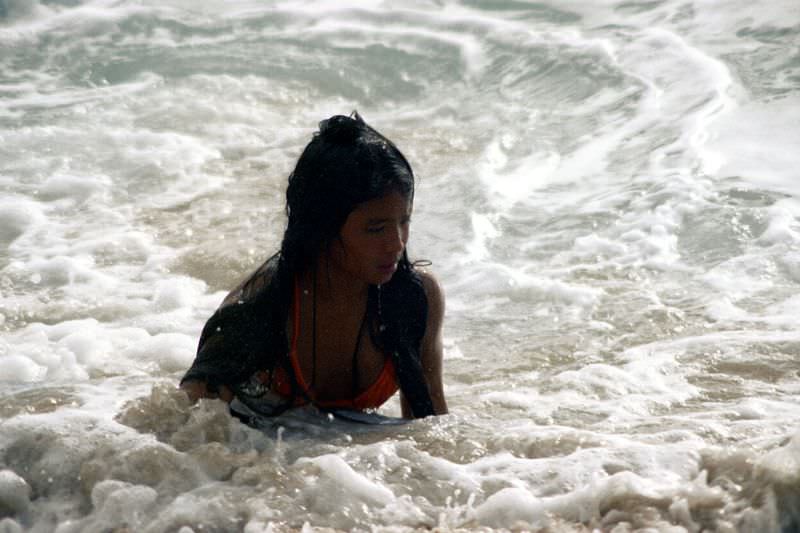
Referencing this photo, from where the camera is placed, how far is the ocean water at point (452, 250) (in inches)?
138

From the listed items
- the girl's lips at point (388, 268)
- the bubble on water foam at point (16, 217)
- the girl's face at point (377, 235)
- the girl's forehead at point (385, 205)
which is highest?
the girl's forehead at point (385, 205)

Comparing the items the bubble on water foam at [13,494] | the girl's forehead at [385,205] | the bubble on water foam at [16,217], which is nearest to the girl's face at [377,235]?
the girl's forehead at [385,205]

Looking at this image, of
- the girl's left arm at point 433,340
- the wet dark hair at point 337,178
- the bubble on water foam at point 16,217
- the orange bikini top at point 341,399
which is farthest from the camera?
the bubble on water foam at point 16,217

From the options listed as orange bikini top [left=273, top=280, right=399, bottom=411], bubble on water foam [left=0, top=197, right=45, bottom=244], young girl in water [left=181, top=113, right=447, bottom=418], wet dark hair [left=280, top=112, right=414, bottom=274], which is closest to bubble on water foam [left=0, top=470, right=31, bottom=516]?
young girl in water [left=181, top=113, right=447, bottom=418]

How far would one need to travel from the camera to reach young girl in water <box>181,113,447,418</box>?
3.70m

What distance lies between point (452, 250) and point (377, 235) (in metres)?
2.96

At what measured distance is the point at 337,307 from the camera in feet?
13.0

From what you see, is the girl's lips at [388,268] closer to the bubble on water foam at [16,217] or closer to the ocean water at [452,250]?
the ocean water at [452,250]

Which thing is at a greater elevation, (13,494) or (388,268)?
(388,268)

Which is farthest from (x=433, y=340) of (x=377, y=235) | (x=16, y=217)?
(x=16, y=217)

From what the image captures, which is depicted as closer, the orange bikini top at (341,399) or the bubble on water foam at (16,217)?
the orange bikini top at (341,399)

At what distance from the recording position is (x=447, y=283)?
6258 millimetres

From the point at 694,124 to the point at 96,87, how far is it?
15.4ft

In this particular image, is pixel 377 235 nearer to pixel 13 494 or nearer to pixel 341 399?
pixel 341 399
